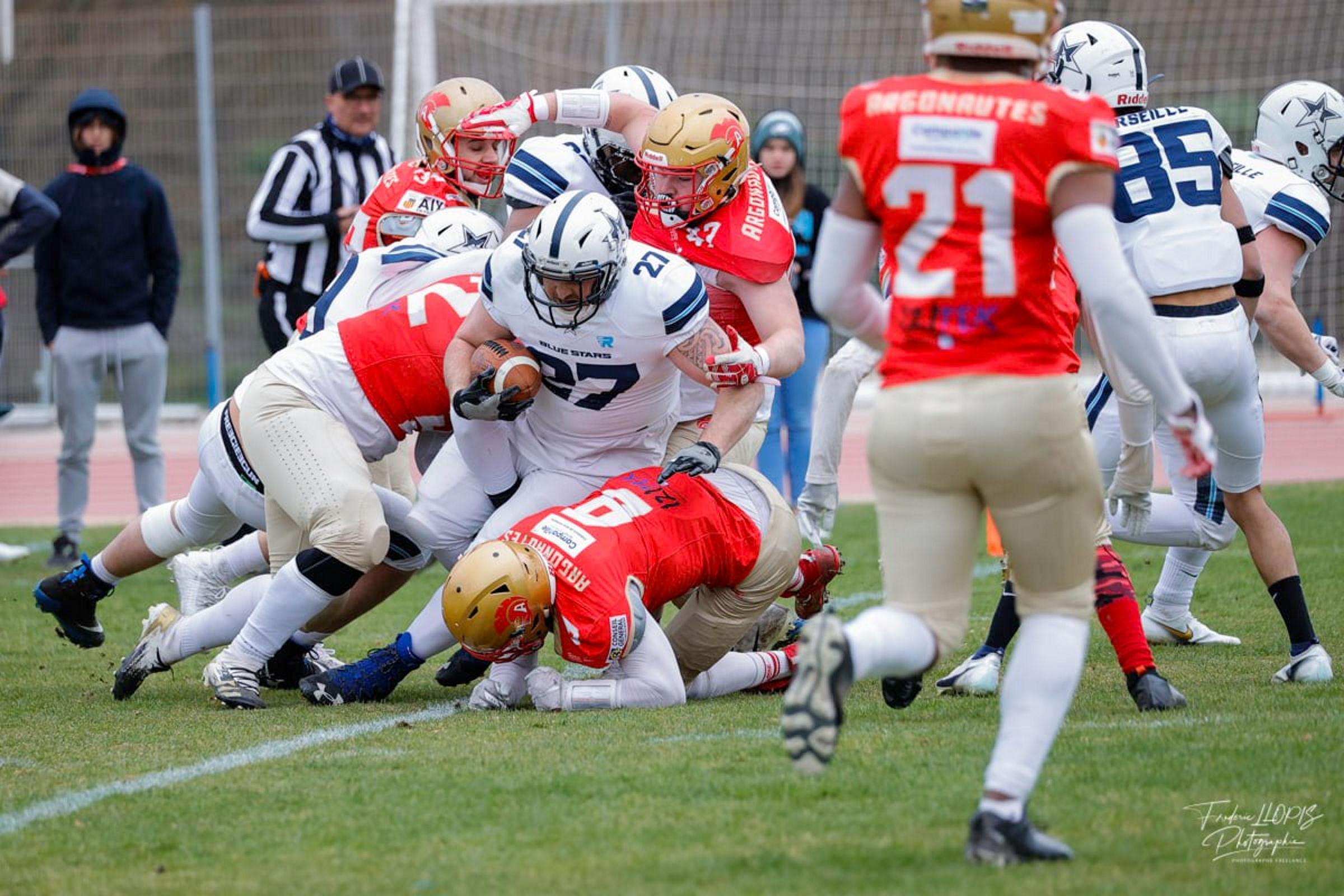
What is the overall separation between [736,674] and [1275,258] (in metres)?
2.19

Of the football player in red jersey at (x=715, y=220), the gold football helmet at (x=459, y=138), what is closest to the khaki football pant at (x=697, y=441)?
the football player in red jersey at (x=715, y=220)

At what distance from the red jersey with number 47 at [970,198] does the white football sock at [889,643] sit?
1.52ft

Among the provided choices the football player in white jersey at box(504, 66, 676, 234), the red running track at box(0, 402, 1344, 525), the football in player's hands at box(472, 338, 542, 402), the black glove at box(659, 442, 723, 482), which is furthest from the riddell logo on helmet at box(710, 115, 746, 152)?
the red running track at box(0, 402, 1344, 525)

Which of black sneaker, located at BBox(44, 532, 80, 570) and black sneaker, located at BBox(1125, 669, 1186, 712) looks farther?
black sneaker, located at BBox(44, 532, 80, 570)

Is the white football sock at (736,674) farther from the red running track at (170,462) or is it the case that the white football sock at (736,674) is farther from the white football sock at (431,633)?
the red running track at (170,462)

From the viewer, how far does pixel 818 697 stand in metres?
3.14

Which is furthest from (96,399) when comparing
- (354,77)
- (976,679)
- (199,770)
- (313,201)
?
(976,679)

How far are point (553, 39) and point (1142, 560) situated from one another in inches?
322

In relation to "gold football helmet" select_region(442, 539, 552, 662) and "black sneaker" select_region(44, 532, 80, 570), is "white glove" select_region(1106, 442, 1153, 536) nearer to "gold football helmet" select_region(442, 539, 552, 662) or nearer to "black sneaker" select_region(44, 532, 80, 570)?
"gold football helmet" select_region(442, 539, 552, 662)

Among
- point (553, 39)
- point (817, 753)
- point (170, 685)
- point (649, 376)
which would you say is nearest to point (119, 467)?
point (553, 39)

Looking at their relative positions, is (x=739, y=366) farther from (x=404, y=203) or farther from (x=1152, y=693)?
(x=404, y=203)

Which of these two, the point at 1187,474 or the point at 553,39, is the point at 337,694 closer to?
the point at 1187,474

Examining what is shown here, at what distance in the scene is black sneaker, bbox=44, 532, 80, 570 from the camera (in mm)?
8523

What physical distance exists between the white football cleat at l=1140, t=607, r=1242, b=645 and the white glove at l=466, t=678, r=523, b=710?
2.28 metres
